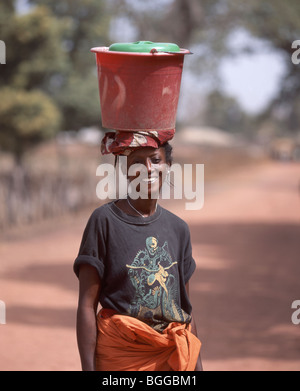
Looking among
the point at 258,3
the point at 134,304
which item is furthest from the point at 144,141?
the point at 258,3

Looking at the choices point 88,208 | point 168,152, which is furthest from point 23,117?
point 168,152

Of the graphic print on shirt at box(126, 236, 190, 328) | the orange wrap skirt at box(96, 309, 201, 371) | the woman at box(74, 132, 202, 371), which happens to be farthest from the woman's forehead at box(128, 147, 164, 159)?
the orange wrap skirt at box(96, 309, 201, 371)

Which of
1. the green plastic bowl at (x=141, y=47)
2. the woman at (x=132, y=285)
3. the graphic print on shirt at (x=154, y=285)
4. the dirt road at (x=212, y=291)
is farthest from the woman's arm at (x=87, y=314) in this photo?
the dirt road at (x=212, y=291)

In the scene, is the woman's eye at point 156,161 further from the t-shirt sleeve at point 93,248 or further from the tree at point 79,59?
the tree at point 79,59

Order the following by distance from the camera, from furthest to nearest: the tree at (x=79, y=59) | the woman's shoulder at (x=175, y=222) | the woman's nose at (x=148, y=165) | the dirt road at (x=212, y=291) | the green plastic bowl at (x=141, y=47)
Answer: the tree at (x=79, y=59)
the dirt road at (x=212, y=291)
the woman's shoulder at (x=175, y=222)
the woman's nose at (x=148, y=165)
the green plastic bowl at (x=141, y=47)

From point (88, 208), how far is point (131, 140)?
16220 millimetres

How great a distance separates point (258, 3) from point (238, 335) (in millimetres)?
15045

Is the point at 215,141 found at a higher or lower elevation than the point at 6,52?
Result: lower

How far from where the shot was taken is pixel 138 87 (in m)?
2.64

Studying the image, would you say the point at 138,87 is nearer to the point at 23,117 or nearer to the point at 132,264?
the point at 132,264

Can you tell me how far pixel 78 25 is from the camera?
18.7 metres

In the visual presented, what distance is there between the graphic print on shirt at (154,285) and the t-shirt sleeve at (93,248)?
0.11 meters

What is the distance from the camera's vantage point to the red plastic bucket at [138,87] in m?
2.61

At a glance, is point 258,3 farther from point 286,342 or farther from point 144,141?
point 144,141
